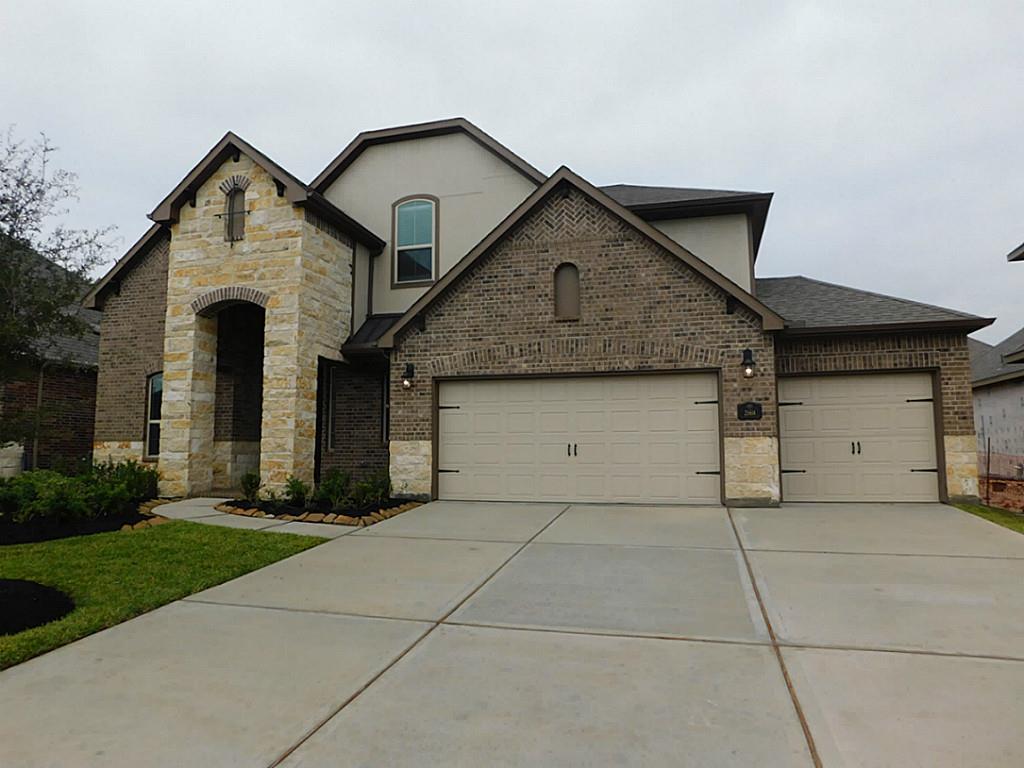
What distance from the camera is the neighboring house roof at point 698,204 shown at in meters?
11.9

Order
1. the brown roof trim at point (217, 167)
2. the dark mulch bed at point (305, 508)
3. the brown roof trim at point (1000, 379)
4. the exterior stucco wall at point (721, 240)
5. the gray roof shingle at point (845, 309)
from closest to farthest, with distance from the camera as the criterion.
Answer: the dark mulch bed at point (305, 508), the gray roof shingle at point (845, 309), the brown roof trim at point (217, 167), the exterior stucco wall at point (721, 240), the brown roof trim at point (1000, 379)

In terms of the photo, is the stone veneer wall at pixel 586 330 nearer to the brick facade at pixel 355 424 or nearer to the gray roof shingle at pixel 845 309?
the gray roof shingle at pixel 845 309

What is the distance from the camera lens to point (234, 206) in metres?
11.9

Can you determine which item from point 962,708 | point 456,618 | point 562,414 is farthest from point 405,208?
point 962,708

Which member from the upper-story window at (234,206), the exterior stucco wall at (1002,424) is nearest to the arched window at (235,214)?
the upper-story window at (234,206)

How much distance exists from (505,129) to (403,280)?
55.5 metres

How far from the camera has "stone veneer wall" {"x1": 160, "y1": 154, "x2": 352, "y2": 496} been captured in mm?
11023

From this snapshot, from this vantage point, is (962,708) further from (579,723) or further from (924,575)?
(924,575)

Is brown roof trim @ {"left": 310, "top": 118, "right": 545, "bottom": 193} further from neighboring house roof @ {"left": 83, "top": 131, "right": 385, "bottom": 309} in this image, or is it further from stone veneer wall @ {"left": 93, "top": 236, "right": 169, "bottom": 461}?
stone veneer wall @ {"left": 93, "top": 236, "right": 169, "bottom": 461}

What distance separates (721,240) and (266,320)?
30.2 feet

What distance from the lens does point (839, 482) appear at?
33.9 feet

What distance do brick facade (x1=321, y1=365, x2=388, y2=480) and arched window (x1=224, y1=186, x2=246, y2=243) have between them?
330 cm

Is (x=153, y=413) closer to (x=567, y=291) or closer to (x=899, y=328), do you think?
(x=567, y=291)

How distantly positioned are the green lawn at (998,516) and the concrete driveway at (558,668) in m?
2.13
